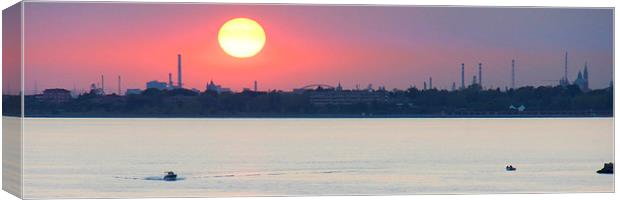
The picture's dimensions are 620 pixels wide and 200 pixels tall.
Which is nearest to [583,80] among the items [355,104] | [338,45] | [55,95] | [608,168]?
[608,168]

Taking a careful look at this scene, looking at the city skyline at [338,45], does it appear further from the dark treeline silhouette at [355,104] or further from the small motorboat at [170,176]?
the small motorboat at [170,176]

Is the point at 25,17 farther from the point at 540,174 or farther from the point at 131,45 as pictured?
the point at 540,174

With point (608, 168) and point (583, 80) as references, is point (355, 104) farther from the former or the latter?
point (608, 168)

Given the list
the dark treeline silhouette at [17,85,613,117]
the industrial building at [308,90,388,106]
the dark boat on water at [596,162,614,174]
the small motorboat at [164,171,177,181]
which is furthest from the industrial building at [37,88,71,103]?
the dark boat on water at [596,162,614,174]

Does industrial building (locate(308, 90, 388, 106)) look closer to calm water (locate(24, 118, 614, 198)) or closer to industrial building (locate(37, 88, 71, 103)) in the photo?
calm water (locate(24, 118, 614, 198))

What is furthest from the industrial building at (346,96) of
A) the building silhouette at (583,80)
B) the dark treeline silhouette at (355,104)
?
the building silhouette at (583,80)

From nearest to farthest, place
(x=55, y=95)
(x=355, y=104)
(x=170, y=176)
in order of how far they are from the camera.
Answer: (x=55, y=95), (x=355, y=104), (x=170, y=176)

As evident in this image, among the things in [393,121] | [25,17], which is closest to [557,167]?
[393,121]
